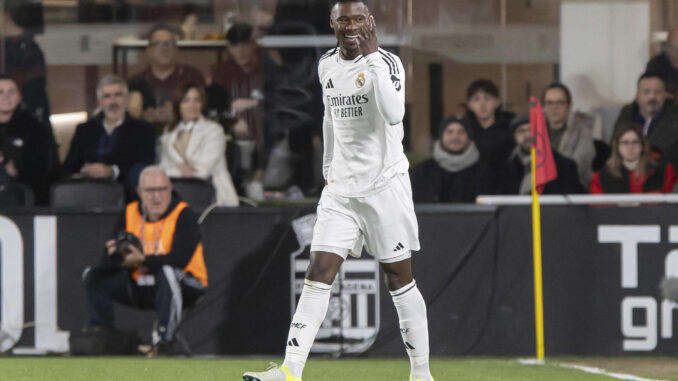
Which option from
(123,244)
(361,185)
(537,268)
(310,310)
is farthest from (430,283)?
(310,310)

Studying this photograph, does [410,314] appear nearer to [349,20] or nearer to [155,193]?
[349,20]

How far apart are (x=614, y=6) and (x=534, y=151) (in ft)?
10.3

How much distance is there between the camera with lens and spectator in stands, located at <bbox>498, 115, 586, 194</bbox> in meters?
3.11

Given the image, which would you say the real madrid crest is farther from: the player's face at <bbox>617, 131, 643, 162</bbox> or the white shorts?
the player's face at <bbox>617, 131, 643, 162</bbox>

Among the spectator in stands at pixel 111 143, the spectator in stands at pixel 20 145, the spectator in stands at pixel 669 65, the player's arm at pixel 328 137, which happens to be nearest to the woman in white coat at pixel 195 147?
the spectator in stands at pixel 111 143

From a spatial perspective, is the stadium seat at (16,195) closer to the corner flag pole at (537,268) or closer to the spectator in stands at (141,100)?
the spectator in stands at (141,100)

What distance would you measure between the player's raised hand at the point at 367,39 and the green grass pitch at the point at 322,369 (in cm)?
221

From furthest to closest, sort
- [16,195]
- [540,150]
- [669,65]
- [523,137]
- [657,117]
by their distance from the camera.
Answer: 1. [669,65]
2. [523,137]
3. [16,195]
4. [657,117]
5. [540,150]

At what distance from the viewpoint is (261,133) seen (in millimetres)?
11266

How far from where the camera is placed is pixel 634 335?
9000 mm

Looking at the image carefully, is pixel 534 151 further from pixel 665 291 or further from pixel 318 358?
pixel 665 291

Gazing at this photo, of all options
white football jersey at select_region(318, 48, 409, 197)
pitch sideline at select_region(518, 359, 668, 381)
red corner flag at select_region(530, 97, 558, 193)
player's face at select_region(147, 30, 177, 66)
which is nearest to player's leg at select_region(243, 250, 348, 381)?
white football jersey at select_region(318, 48, 409, 197)

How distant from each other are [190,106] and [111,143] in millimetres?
798

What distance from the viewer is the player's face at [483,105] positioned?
1069 cm
